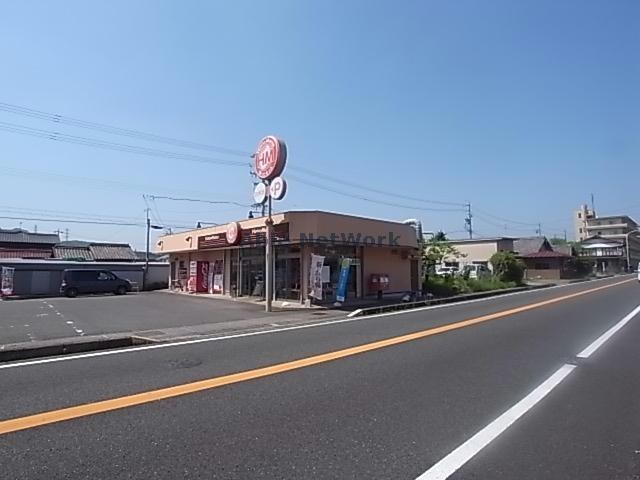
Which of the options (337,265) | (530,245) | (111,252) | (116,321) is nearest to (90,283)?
(337,265)

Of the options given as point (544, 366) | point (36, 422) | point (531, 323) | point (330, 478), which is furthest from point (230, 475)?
point (531, 323)

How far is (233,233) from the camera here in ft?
89.6

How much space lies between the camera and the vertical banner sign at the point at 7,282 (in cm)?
3403

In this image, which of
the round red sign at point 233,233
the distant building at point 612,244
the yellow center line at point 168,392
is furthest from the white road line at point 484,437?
the distant building at point 612,244

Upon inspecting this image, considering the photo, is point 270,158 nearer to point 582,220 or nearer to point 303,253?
point 303,253

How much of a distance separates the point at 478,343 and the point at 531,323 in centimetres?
448

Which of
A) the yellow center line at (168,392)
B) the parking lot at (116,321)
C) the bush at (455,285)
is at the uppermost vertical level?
the bush at (455,285)

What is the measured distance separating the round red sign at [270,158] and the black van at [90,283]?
18.8 m

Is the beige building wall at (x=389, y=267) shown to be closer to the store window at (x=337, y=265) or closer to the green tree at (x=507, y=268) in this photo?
the store window at (x=337, y=265)

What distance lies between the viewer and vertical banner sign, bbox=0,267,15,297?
34.0m

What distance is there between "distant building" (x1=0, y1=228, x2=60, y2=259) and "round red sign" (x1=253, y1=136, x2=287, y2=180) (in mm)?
40171

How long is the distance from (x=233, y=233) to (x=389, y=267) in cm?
899

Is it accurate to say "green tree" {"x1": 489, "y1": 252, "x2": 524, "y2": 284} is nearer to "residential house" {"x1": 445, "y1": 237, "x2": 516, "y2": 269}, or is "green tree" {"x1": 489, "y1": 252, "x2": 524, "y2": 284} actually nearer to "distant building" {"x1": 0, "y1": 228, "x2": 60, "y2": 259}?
"residential house" {"x1": 445, "y1": 237, "x2": 516, "y2": 269}

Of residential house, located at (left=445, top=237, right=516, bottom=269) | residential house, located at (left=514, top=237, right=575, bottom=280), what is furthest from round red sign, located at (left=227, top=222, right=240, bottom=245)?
residential house, located at (left=514, top=237, right=575, bottom=280)
